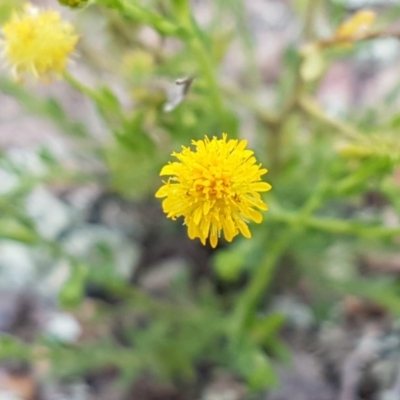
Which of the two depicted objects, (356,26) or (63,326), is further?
(63,326)

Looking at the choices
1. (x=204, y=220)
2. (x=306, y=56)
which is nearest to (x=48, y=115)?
(x=306, y=56)

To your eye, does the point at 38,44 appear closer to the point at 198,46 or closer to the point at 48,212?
the point at 198,46

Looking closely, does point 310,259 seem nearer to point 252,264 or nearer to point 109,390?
point 252,264

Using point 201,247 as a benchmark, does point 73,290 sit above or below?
below

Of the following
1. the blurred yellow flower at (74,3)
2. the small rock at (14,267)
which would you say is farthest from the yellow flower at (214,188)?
the small rock at (14,267)

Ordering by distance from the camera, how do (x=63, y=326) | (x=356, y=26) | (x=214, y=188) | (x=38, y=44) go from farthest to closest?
(x=63, y=326)
(x=356, y=26)
(x=38, y=44)
(x=214, y=188)

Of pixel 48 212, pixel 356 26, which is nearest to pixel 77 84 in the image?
pixel 356 26
